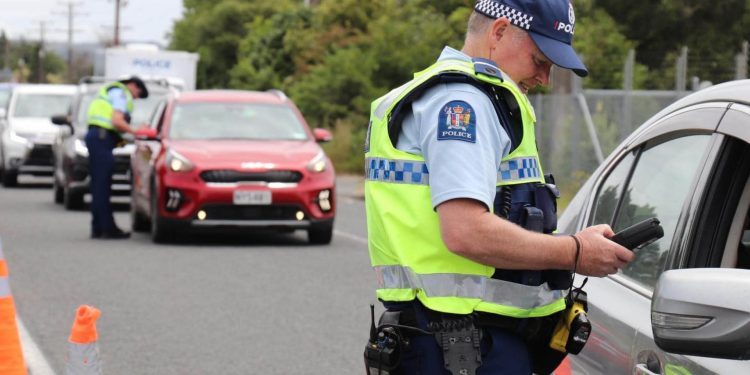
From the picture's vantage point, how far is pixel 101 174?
16.6 m

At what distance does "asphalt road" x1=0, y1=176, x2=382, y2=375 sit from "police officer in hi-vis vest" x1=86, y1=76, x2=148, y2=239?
0.88ft

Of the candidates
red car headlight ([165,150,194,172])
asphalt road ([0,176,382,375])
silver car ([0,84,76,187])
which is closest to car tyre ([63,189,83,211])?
asphalt road ([0,176,382,375])

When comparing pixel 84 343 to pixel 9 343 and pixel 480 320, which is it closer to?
pixel 9 343

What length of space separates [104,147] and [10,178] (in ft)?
41.7

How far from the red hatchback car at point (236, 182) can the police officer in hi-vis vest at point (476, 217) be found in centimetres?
1174

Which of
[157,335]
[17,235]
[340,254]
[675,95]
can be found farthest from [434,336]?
[675,95]

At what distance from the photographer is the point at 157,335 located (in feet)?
31.9

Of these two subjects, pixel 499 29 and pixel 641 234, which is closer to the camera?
pixel 641 234

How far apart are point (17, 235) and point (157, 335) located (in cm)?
787

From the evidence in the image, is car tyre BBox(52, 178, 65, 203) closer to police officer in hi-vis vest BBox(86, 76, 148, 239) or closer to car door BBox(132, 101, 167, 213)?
car door BBox(132, 101, 167, 213)

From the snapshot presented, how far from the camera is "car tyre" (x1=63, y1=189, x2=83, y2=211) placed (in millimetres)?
21344

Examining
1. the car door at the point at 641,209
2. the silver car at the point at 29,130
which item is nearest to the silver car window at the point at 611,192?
the car door at the point at 641,209

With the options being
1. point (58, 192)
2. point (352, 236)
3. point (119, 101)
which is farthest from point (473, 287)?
point (58, 192)

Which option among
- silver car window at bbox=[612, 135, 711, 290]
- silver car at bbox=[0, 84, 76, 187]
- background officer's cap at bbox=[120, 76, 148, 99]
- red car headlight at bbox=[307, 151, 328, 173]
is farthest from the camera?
silver car at bbox=[0, 84, 76, 187]
